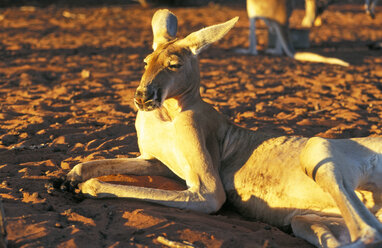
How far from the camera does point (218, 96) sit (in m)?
6.75

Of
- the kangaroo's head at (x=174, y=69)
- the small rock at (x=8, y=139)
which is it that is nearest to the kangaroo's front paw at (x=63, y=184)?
the kangaroo's head at (x=174, y=69)

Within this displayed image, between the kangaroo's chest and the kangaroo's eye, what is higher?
the kangaroo's eye

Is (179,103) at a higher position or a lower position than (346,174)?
higher

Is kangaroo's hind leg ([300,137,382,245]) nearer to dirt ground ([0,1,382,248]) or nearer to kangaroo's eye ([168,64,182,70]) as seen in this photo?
dirt ground ([0,1,382,248])

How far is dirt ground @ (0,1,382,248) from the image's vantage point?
315cm

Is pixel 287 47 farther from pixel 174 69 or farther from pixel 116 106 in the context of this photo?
pixel 174 69

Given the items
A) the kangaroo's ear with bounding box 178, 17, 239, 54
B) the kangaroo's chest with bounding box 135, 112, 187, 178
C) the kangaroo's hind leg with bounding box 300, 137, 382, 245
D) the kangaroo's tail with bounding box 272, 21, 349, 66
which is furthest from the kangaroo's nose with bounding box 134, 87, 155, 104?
the kangaroo's tail with bounding box 272, 21, 349, 66

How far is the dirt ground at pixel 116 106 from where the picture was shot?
Answer: 315cm

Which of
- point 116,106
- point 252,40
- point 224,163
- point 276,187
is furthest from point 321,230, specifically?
point 252,40

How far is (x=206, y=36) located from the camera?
3736 mm

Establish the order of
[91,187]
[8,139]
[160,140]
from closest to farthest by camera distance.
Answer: [91,187] → [160,140] → [8,139]

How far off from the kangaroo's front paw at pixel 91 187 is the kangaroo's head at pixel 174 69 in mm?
549

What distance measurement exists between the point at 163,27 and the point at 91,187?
4.21 feet

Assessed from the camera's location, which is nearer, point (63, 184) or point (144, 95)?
point (144, 95)
